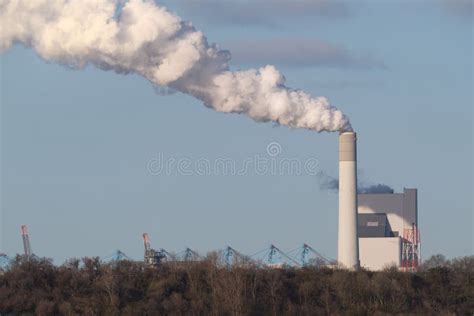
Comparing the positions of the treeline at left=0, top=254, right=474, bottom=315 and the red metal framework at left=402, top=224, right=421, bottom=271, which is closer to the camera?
the treeline at left=0, top=254, right=474, bottom=315

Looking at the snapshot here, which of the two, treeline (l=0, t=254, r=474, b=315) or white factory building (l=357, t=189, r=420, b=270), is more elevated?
white factory building (l=357, t=189, r=420, b=270)

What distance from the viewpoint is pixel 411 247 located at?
368 ft

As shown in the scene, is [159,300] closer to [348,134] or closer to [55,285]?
[55,285]

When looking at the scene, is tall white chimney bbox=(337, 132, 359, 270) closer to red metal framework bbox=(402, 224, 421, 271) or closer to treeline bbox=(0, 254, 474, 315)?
treeline bbox=(0, 254, 474, 315)

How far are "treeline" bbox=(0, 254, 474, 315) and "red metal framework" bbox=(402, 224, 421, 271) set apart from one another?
40649 millimetres

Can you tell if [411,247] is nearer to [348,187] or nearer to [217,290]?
[348,187]

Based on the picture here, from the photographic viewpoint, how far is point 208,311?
6216 centimetres

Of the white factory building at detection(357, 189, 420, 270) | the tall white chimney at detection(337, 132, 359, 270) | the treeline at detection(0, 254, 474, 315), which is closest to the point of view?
the treeline at detection(0, 254, 474, 315)

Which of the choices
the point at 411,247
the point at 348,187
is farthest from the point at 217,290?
the point at 411,247

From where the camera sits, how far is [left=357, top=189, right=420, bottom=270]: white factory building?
361 feet

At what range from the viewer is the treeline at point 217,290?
2461 inches

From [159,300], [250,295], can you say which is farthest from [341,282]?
[159,300]

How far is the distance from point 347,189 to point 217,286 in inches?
762

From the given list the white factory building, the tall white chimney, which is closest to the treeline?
the tall white chimney
